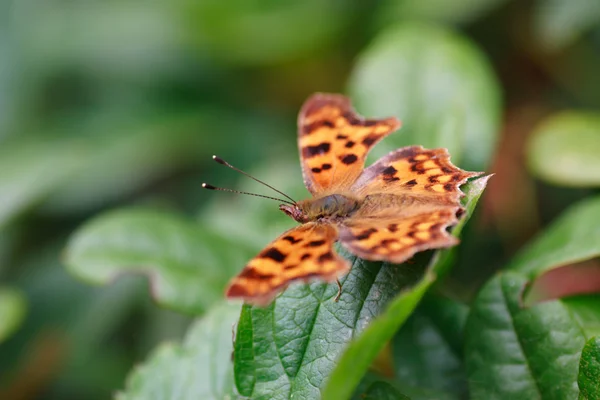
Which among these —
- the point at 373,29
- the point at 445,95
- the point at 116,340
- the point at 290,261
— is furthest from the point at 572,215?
the point at 116,340

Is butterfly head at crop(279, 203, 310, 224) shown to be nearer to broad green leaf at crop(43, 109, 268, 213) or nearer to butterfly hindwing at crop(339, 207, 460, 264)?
butterfly hindwing at crop(339, 207, 460, 264)

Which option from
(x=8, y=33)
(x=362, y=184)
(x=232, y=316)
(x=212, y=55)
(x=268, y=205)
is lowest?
(x=232, y=316)

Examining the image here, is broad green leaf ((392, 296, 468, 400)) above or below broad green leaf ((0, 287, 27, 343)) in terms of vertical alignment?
below

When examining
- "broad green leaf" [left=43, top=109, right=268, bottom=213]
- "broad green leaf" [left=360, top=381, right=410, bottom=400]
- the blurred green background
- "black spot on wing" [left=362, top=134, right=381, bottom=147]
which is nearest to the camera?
"broad green leaf" [left=360, top=381, right=410, bottom=400]

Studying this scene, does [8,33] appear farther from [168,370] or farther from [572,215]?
[572,215]

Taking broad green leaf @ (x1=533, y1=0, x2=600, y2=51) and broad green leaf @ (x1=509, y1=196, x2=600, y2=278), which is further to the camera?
broad green leaf @ (x1=533, y1=0, x2=600, y2=51)

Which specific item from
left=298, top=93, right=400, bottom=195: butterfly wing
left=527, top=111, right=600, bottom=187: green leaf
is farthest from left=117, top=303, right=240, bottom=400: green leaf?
left=527, top=111, right=600, bottom=187: green leaf
